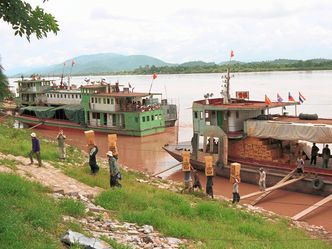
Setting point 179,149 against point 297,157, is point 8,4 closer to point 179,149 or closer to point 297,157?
point 297,157

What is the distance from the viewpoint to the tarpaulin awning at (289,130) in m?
17.8

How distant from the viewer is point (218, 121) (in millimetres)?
21719

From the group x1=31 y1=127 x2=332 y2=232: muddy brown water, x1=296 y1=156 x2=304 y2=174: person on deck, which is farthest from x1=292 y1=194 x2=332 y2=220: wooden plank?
x1=296 y1=156 x2=304 y2=174: person on deck

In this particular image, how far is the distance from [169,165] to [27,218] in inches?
724

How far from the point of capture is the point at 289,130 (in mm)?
18875

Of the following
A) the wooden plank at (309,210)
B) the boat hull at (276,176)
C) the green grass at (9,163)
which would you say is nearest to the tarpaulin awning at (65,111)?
the boat hull at (276,176)

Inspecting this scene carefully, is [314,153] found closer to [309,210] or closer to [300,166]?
[300,166]

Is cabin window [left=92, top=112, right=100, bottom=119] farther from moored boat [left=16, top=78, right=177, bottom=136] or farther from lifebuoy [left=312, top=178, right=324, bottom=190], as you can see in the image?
lifebuoy [left=312, top=178, right=324, bottom=190]

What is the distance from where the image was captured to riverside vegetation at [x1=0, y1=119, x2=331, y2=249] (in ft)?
23.3

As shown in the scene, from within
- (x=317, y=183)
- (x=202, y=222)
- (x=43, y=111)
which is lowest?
(x=317, y=183)

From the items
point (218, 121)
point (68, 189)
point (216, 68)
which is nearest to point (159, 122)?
point (218, 121)

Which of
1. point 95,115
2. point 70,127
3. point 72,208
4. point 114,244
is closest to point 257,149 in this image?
A: point 72,208

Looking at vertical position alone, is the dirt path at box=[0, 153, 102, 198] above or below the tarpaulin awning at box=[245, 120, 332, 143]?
below

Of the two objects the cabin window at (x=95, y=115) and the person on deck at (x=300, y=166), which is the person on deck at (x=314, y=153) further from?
the cabin window at (x=95, y=115)
